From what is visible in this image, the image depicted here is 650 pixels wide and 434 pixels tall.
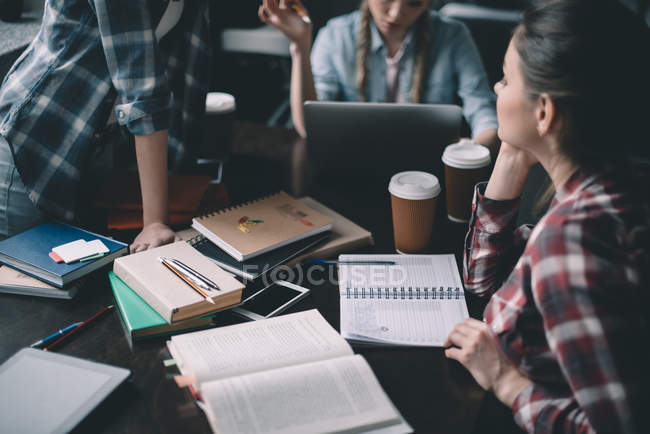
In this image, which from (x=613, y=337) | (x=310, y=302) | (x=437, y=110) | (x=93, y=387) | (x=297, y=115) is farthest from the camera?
(x=297, y=115)

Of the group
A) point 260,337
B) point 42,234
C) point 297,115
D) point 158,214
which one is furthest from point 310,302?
point 297,115

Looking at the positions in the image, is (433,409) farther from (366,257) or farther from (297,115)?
(297,115)

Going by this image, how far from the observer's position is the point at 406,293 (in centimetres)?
102

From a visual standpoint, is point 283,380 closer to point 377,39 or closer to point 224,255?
point 224,255


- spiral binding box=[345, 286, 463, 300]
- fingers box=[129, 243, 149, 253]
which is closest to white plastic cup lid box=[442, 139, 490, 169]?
spiral binding box=[345, 286, 463, 300]

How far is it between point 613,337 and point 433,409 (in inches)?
10.3

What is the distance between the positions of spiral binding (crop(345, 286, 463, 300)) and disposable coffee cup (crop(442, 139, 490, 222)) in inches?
11.8

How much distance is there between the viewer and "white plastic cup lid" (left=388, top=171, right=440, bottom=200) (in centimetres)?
111

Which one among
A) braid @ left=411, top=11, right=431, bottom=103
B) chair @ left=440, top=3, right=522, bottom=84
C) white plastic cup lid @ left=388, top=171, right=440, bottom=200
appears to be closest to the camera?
white plastic cup lid @ left=388, top=171, right=440, bottom=200

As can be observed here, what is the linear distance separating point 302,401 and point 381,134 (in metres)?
0.77

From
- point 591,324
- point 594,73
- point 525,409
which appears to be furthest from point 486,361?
point 594,73

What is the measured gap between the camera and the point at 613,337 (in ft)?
2.18

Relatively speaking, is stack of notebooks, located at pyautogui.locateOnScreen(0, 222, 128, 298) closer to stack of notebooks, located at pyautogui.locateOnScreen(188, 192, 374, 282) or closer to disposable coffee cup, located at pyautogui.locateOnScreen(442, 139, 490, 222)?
stack of notebooks, located at pyautogui.locateOnScreen(188, 192, 374, 282)

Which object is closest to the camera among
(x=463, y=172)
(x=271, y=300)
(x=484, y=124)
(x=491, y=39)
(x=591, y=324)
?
(x=591, y=324)
